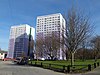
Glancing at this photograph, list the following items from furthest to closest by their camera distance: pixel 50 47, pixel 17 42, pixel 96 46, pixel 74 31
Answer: pixel 17 42 → pixel 50 47 → pixel 96 46 → pixel 74 31

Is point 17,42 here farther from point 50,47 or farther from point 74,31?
point 74,31

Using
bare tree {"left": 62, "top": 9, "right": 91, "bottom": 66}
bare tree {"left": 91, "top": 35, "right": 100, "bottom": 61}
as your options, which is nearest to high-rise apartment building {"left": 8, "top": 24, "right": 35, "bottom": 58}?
bare tree {"left": 91, "top": 35, "right": 100, "bottom": 61}

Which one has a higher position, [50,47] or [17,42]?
[17,42]

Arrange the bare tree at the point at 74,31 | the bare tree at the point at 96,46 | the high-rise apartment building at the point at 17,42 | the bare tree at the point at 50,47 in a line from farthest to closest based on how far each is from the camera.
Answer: the high-rise apartment building at the point at 17,42 < the bare tree at the point at 50,47 < the bare tree at the point at 96,46 < the bare tree at the point at 74,31

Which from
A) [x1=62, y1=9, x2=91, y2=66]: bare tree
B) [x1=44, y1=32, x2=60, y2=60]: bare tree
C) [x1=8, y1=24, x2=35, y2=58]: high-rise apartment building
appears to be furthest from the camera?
[x1=8, y1=24, x2=35, y2=58]: high-rise apartment building

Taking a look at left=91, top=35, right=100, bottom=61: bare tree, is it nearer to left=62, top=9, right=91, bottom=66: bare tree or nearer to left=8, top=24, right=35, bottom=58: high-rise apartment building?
left=62, top=9, right=91, bottom=66: bare tree

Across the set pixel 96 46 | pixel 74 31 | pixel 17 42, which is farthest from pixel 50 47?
pixel 17 42

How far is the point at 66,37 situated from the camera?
2627 cm

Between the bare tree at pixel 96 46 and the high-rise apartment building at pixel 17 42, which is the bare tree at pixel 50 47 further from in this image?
the high-rise apartment building at pixel 17 42

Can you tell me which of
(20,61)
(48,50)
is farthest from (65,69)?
(48,50)

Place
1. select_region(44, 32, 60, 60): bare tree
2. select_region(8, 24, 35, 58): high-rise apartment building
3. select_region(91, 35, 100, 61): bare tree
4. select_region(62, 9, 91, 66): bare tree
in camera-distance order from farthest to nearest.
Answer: select_region(8, 24, 35, 58): high-rise apartment building < select_region(44, 32, 60, 60): bare tree < select_region(91, 35, 100, 61): bare tree < select_region(62, 9, 91, 66): bare tree

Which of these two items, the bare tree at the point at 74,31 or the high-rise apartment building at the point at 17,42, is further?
the high-rise apartment building at the point at 17,42

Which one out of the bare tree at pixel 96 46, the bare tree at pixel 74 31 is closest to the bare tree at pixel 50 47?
the bare tree at pixel 96 46

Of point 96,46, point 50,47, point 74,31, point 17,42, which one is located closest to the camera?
point 74,31
